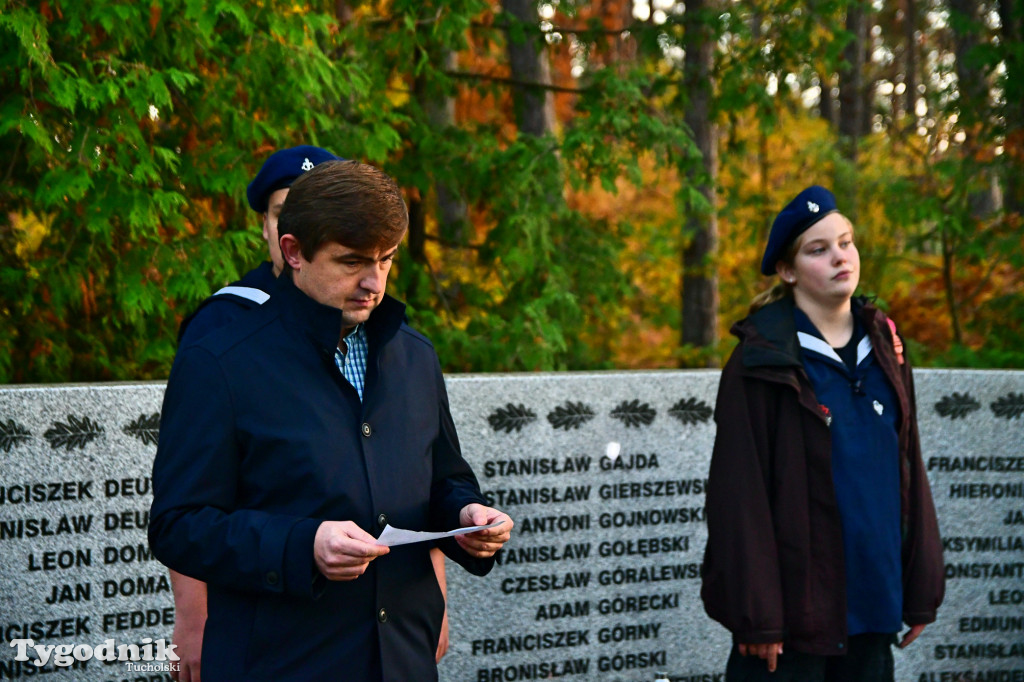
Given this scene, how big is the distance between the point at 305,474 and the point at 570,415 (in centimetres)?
286

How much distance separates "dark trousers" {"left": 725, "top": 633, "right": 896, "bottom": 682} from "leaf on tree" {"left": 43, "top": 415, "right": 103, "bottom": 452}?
8.34 ft

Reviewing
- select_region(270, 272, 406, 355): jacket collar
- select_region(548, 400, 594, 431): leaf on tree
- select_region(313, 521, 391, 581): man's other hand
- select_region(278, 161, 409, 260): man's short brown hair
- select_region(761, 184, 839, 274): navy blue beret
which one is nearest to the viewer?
select_region(313, 521, 391, 581): man's other hand

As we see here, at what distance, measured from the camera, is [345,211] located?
6.97 ft

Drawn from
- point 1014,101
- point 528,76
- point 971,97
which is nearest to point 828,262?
point 1014,101

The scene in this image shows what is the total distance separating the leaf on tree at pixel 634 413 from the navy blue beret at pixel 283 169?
2209mm

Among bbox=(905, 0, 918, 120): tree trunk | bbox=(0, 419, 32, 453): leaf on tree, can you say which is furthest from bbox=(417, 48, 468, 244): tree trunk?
bbox=(905, 0, 918, 120): tree trunk

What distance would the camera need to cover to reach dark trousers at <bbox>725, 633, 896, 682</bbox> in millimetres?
3170

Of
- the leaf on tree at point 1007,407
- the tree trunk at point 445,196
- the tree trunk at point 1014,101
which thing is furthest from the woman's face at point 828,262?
the tree trunk at point 1014,101

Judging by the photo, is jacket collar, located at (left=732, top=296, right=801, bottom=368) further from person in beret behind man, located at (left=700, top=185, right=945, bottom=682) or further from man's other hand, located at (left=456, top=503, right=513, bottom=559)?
man's other hand, located at (left=456, top=503, right=513, bottom=559)

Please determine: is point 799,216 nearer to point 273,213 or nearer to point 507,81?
point 273,213

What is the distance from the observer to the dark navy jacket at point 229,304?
2.79 m

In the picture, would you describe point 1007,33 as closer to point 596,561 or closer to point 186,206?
point 596,561

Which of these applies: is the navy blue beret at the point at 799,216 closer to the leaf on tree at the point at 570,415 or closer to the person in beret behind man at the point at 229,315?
the person in beret behind man at the point at 229,315

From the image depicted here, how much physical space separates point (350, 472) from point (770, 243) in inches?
72.1
